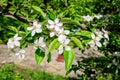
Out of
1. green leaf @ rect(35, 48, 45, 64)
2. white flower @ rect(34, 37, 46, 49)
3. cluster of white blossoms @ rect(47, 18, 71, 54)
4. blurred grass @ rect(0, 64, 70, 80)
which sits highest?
cluster of white blossoms @ rect(47, 18, 71, 54)

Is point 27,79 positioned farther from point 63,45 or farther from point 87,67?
point 63,45

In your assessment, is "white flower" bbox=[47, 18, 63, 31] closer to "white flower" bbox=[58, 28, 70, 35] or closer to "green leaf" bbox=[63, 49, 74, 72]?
"white flower" bbox=[58, 28, 70, 35]

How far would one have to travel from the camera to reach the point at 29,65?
630cm

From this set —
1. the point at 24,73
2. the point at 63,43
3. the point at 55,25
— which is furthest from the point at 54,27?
the point at 24,73

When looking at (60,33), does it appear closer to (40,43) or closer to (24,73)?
(40,43)

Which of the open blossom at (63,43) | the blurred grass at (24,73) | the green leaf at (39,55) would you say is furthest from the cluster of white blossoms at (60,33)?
the blurred grass at (24,73)

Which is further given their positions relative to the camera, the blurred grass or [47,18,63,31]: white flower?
the blurred grass

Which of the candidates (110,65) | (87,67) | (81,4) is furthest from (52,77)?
(81,4)

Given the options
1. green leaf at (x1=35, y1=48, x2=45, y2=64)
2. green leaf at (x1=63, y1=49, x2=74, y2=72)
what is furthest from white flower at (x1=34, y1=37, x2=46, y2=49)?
green leaf at (x1=63, y1=49, x2=74, y2=72)

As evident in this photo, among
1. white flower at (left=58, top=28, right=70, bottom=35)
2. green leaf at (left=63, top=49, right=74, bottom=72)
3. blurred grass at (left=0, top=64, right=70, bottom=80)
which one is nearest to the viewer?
green leaf at (left=63, top=49, right=74, bottom=72)

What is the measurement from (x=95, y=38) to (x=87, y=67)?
2371 millimetres

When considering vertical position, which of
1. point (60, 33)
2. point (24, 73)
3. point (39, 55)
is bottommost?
point (24, 73)

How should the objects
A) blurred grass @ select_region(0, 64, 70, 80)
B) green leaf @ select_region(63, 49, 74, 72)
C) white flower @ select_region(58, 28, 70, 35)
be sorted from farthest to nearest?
blurred grass @ select_region(0, 64, 70, 80), white flower @ select_region(58, 28, 70, 35), green leaf @ select_region(63, 49, 74, 72)

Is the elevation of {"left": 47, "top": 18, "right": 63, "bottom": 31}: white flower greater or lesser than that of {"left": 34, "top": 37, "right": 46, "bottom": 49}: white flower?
greater
